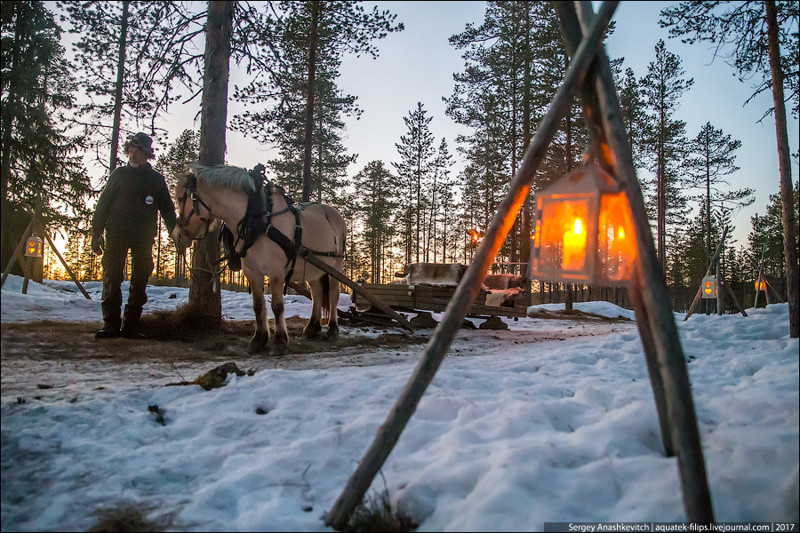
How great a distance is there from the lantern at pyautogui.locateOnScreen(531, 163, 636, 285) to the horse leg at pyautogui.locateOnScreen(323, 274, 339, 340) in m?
5.31

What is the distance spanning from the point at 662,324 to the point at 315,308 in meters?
6.18

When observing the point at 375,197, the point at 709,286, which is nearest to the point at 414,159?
the point at 375,197

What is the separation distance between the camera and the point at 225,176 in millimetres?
5199

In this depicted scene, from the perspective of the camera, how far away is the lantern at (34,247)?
858 cm

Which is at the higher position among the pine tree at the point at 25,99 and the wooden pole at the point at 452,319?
the pine tree at the point at 25,99

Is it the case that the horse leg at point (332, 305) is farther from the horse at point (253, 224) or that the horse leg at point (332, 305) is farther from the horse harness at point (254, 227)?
the horse harness at point (254, 227)

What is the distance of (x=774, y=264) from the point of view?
39.9 m

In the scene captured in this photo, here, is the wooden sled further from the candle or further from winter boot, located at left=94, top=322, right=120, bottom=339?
the candle

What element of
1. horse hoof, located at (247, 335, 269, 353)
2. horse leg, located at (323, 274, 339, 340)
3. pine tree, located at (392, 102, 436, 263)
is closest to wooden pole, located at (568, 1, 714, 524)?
horse hoof, located at (247, 335, 269, 353)

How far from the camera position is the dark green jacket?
5.35 m

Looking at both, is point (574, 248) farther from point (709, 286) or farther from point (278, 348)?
point (709, 286)

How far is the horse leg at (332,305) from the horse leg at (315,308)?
164 mm

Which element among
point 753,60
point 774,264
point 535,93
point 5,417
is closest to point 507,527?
point 5,417

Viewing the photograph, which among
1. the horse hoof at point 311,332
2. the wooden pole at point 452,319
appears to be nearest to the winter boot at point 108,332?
the horse hoof at point 311,332
